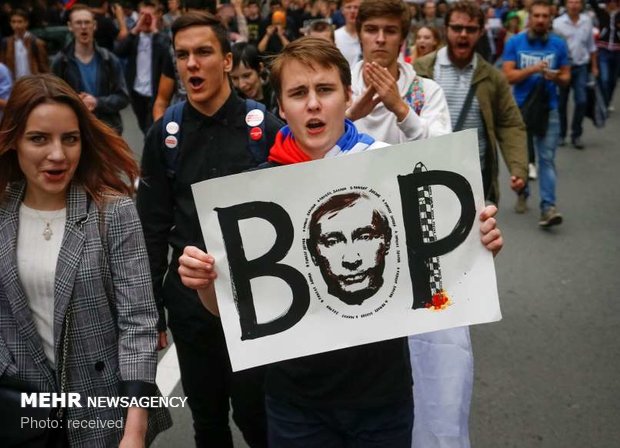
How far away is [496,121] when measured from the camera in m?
4.54

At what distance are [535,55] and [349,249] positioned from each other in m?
5.73

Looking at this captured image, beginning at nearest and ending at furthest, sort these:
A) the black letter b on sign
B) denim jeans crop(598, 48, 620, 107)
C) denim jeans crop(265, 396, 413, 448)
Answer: the black letter b on sign < denim jeans crop(265, 396, 413, 448) < denim jeans crop(598, 48, 620, 107)

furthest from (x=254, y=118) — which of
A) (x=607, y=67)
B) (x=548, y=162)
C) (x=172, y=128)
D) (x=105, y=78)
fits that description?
(x=607, y=67)

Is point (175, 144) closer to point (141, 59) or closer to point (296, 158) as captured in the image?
point (296, 158)

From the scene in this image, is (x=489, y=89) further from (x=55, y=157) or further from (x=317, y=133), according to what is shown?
(x=55, y=157)

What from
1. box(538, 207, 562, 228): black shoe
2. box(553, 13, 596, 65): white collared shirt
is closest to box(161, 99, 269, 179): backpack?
box(538, 207, 562, 228): black shoe

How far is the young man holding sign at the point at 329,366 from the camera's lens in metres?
2.25

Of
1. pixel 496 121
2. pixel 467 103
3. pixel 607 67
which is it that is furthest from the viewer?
pixel 607 67

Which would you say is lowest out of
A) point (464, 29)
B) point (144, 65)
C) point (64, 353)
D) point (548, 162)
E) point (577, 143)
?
point (577, 143)

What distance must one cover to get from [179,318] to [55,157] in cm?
98

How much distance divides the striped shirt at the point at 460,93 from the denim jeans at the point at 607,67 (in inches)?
322

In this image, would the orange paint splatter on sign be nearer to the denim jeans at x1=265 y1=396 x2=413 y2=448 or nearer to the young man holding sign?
the young man holding sign

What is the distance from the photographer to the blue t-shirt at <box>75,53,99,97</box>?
6.97 metres

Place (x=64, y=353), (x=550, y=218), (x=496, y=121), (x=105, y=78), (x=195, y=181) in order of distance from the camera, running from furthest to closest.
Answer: (x=550, y=218) → (x=105, y=78) → (x=496, y=121) → (x=195, y=181) → (x=64, y=353)
